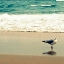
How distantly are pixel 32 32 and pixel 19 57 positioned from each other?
4570 millimetres

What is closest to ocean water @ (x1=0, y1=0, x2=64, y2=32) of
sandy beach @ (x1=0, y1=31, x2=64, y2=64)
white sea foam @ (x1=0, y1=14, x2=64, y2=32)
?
white sea foam @ (x1=0, y1=14, x2=64, y2=32)

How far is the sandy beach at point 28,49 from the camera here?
695 centimetres

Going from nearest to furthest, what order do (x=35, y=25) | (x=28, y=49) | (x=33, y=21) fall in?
(x=28, y=49), (x=35, y=25), (x=33, y=21)

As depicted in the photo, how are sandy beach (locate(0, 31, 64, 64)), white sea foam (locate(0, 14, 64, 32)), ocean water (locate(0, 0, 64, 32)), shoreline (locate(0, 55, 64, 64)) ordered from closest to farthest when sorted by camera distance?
1. shoreline (locate(0, 55, 64, 64))
2. sandy beach (locate(0, 31, 64, 64))
3. white sea foam (locate(0, 14, 64, 32))
4. ocean water (locate(0, 0, 64, 32))

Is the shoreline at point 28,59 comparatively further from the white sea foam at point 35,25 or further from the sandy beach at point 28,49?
the white sea foam at point 35,25

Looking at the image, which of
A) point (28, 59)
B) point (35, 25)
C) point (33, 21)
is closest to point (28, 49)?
→ point (28, 59)

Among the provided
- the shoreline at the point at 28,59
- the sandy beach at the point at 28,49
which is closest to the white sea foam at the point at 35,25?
the sandy beach at the point at 28,49

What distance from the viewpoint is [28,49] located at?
8375mm

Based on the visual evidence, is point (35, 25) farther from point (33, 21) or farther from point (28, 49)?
point (28, 49)

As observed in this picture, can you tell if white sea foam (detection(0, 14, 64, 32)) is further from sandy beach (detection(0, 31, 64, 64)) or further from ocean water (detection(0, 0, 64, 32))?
sandy beach (detection(0, 31, 64, 64))

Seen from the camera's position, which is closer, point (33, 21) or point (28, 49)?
point (28, 49)

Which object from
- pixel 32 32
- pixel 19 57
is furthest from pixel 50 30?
pixel 19 57

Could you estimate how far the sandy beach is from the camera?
6.95m

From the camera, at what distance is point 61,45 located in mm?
8836
